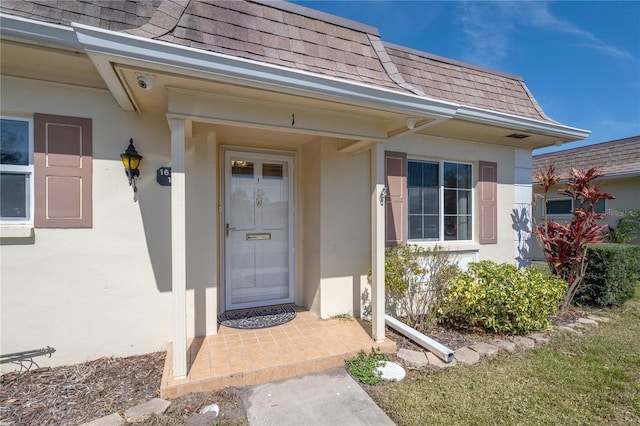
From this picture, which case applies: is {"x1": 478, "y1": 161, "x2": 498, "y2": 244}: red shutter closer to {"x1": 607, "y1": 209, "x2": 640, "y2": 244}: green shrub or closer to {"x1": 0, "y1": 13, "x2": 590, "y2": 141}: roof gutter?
{"x1": 0, "y1": 13, "x2": 590, "y2": 141}: roof gutter

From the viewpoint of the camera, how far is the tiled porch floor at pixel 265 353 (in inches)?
110

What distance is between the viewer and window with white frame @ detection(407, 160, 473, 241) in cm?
497

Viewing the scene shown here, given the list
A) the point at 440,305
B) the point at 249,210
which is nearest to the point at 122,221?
the point at 249,210

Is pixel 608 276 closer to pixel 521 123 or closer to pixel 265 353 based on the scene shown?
pixel 521 123

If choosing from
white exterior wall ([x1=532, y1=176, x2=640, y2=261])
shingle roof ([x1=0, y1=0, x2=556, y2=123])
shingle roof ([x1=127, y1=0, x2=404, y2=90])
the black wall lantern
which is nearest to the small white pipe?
shingle roof ([x1=0, y1=0, x2=556, y2=123])

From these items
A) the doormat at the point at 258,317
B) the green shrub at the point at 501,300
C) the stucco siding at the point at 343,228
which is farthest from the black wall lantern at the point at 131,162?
the green shrub at the point at 501,300

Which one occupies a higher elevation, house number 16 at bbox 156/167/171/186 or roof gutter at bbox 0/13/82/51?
roof gutter at bbox 0/13/82/51

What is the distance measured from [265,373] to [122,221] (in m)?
2.31

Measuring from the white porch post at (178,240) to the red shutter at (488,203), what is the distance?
495 cm

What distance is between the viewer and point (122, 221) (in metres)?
3.30

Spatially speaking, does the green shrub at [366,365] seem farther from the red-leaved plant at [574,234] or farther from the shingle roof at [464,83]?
the red-leaved plant at [574,234]

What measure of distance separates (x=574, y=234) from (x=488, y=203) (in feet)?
4.88

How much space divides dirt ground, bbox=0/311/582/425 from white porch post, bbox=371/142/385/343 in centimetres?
174

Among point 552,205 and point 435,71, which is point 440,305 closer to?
point 435,71
